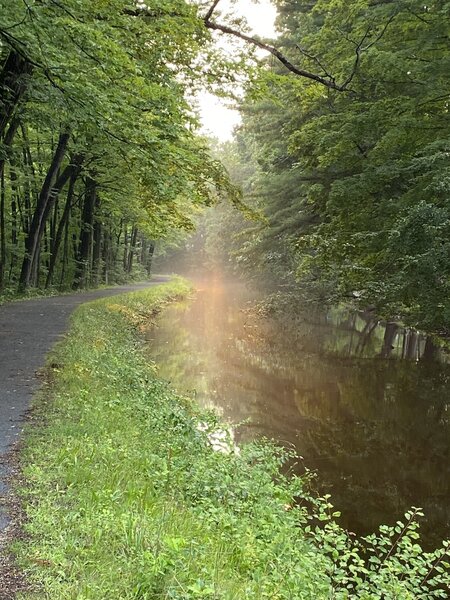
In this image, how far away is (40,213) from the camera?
20.3m

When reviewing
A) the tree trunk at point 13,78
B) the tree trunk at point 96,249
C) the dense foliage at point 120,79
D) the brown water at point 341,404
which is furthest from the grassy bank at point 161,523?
the tree trunk at point 96,249

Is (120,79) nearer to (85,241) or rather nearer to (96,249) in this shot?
(85,241)

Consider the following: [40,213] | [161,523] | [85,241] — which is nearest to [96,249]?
[85,241]

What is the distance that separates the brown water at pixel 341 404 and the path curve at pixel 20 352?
11.3 feet

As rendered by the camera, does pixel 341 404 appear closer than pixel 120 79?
No

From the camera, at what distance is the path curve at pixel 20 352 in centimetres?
541

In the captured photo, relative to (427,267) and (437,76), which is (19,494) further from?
(437,76)

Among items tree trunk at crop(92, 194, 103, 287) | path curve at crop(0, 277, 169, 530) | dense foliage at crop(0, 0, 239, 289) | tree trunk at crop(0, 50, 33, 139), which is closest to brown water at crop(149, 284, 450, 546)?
path curve at crop(0, 277, 169, 530)

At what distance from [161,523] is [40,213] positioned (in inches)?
746

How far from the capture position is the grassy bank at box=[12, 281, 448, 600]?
2.99m

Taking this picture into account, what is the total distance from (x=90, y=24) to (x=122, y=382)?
576cm

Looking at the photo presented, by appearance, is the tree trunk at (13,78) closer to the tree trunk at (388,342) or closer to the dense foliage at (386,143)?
the dense foliage at (386,143)

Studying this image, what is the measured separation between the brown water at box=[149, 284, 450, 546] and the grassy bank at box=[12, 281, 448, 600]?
1.12 metres

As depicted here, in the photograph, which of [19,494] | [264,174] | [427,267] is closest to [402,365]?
[427,267]
